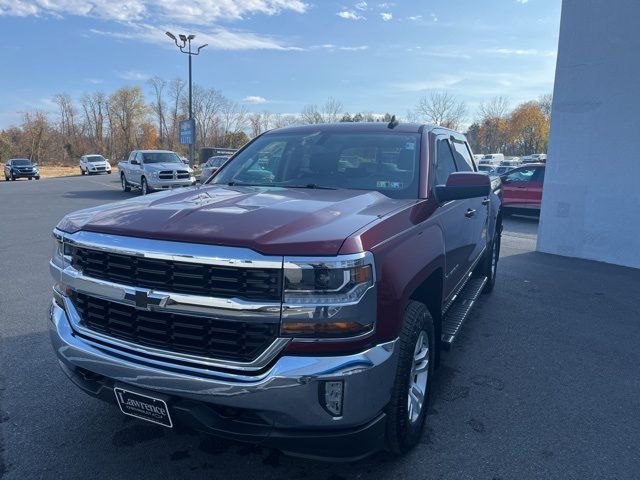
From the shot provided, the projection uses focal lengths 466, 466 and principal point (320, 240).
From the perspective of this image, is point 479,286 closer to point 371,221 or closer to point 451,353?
point 451,353

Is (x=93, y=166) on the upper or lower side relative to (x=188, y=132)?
lower

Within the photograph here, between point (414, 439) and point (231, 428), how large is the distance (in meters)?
1.16

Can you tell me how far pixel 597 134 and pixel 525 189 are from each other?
5870mm

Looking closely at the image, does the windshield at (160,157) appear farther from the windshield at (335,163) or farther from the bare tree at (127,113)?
the bare tree at (127,113)

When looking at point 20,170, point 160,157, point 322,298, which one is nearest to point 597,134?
point 322,298

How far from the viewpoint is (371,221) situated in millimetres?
2340

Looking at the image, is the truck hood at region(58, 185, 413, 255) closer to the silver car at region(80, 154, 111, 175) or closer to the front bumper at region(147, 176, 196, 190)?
the front bumper at region(147, 176, 196, 190)

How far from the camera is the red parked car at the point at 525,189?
45.5 ft

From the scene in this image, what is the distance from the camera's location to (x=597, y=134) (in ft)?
27.4

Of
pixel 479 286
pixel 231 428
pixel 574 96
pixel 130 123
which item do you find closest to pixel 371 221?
pixel 231 428

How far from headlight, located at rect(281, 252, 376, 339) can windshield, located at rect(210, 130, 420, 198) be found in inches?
51.7

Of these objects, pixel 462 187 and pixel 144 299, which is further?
pixel 462 187

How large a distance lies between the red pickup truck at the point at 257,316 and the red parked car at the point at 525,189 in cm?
1245

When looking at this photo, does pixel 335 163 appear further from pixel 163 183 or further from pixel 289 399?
pixel 163 183
